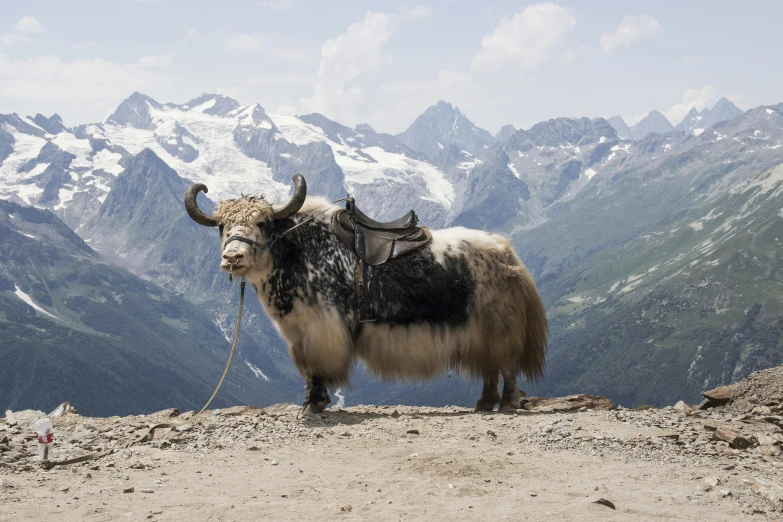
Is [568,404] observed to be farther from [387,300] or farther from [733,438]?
[733,438]

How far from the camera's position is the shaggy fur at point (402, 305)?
15961 mm

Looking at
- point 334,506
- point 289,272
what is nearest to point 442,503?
point 334,506

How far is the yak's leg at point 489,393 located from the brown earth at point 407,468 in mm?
1456

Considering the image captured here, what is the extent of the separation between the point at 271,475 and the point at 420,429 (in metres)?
3.77

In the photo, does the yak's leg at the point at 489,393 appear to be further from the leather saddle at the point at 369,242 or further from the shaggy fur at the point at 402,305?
→ the leather saddle at the point at 369,242

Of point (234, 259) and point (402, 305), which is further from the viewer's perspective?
point (402, 305)

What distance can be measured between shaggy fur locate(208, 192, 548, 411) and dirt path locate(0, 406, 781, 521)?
1.54 m

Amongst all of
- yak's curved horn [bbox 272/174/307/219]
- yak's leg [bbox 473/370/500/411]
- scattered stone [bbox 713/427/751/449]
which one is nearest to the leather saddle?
yak's curved horn [bbox 272/174/307/219]

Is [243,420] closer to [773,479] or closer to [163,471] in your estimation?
[163,471]

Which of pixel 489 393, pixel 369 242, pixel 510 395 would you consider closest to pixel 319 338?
pixel 369 242

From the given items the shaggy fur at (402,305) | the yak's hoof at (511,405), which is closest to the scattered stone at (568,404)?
the yak's hoof at (511,405)

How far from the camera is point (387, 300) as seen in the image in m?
16.6

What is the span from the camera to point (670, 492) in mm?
10305

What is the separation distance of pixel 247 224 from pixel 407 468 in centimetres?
646
